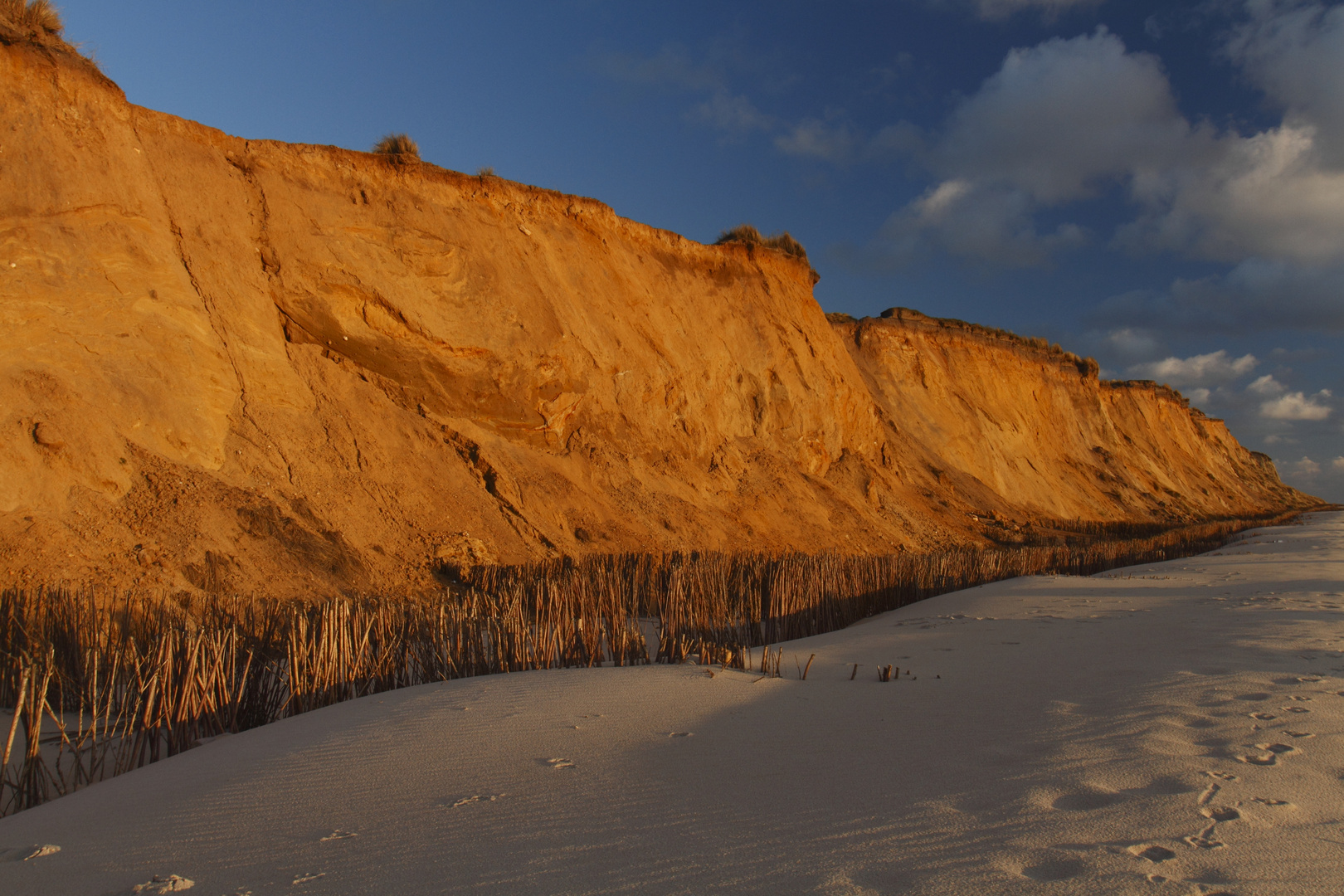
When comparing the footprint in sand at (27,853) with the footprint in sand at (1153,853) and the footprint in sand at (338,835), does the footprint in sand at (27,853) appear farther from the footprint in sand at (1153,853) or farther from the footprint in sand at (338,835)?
the footprint in sand at (1153,853)

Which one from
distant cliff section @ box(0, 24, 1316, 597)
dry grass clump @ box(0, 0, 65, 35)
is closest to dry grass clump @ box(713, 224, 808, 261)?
distant cliff section @ box(0, 24, 1316, 597)

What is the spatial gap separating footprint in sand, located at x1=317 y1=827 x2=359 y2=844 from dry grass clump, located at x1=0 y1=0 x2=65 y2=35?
1310 cm

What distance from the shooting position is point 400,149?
47.6ft

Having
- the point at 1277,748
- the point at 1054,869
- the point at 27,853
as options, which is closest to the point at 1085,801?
the point at 1054,869

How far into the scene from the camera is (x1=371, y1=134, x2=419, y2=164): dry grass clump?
14305 millimetres

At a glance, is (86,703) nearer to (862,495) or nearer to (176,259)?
(176,259)

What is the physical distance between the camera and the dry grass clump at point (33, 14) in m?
10.5

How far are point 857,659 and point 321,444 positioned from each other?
8288mm

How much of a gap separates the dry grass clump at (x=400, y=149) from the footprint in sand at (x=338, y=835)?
14.0m

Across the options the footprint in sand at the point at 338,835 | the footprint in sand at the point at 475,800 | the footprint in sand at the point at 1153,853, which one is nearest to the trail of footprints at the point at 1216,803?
the footprint in sand at the point at 1153,853

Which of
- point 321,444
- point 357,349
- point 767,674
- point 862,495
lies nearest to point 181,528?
point 321,444

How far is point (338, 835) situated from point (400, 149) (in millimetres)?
14443

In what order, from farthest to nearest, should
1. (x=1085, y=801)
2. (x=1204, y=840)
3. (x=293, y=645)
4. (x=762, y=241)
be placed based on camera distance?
(x=762, y=241), (x=293, y=645), (x=1085, y=801), (x=1204, y=840)

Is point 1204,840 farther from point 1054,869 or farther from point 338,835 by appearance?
point 338,835
